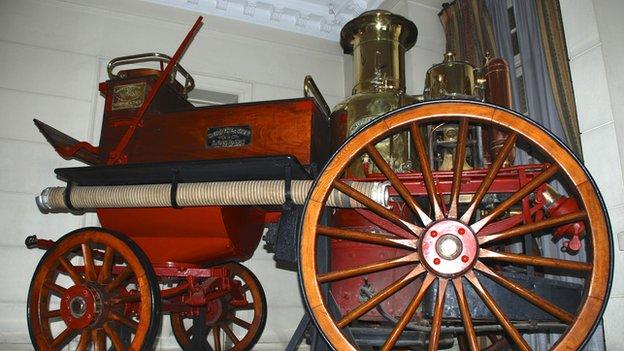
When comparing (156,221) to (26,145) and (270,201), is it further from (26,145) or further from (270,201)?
(26,145)

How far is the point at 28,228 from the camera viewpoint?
3.22 metres

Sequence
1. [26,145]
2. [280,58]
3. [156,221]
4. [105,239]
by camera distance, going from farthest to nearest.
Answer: [280,58]
[26,145]
[156,221]
[105,239]

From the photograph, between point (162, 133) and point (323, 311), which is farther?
point (162, 133)

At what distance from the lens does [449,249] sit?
1611 mm

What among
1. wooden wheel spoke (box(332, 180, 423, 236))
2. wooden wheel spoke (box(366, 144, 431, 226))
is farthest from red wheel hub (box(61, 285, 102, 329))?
wooden wheel spoke (box(366, 144, 431, 226))

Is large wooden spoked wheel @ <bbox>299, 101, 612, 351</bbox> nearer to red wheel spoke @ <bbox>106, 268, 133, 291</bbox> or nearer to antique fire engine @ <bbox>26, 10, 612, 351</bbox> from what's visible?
antique fire engine @ <bbox>26, 10, 612, 351</bbox>

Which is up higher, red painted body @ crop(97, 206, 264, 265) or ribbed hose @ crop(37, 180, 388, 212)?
ribbed hose @ crop(37, 180, 388, 212)

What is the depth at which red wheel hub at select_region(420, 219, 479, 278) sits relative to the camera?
1.60m

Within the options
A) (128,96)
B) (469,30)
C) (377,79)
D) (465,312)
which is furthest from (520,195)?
(469,30)

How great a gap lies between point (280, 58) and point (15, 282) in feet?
8.33

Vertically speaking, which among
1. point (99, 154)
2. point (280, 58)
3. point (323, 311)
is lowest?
point (323, 311)

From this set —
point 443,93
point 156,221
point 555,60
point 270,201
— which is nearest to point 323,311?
point 270,201

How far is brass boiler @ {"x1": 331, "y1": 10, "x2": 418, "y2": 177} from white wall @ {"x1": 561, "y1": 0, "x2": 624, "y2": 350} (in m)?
0.80

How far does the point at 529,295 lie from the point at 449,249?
0.28 meters
